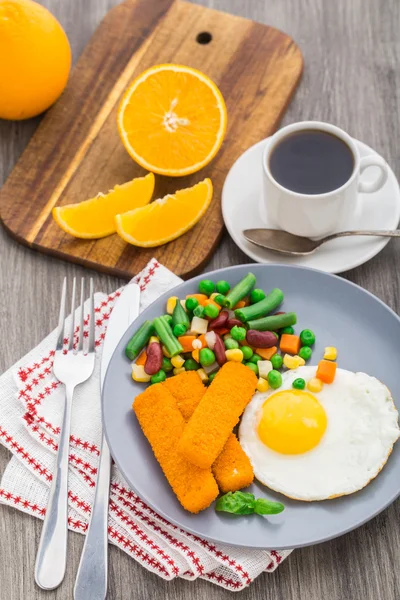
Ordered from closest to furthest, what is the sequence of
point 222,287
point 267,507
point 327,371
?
point 267,507 → point 327,371 → point 222,287

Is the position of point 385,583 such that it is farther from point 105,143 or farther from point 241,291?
point 105,143

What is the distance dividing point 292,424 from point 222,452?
0.25 metres

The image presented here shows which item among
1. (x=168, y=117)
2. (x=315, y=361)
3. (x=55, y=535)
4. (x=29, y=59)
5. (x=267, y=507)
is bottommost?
(x=55, y=535)

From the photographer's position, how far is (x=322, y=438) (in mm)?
2508

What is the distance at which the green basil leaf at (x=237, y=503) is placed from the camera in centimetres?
239

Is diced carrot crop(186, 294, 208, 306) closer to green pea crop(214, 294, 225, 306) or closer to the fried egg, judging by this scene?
green pea crop(214, 294, 225, 306)

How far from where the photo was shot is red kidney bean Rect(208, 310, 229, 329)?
2768 millimetres

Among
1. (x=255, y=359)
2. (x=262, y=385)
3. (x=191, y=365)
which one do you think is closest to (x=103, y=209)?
(x=191, y=365)

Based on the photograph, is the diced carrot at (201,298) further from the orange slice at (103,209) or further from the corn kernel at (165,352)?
the orange slice at (103,209)

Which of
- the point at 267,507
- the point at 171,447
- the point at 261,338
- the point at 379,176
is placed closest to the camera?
the point at 267,507

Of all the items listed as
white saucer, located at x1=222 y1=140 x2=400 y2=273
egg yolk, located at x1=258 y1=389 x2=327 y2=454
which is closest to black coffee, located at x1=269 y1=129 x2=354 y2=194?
white saucer, located at x1=222 y1=140 x2=400 y2=273

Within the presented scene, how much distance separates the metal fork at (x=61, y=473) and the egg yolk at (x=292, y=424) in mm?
690

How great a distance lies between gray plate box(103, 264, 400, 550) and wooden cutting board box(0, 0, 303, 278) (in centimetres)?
40

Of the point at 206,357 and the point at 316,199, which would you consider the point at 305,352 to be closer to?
the point at 206,357
